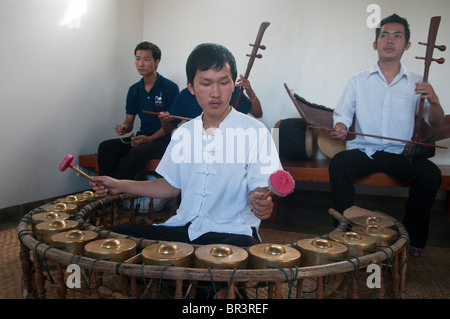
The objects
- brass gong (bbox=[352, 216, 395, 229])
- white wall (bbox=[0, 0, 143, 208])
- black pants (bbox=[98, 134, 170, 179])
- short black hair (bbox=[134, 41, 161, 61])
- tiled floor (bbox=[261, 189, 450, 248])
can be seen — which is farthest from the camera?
short black hair (bbox=[134, 41, 161, 61])

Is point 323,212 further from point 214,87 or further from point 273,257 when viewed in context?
point 273,257

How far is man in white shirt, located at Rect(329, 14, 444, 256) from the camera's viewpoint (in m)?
2.28

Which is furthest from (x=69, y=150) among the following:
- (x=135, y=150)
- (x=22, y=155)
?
(x=135, y=150)

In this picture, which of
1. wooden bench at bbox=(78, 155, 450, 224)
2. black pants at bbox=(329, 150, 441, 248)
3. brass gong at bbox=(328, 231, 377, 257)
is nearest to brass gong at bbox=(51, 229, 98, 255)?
brass gong at bbox=(328, 231, 377, 257)

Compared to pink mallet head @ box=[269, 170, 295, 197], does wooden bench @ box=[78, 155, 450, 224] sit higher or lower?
lower

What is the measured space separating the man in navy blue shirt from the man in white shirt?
1499mm

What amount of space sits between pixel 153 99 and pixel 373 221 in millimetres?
2380

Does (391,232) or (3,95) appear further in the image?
(3,95)

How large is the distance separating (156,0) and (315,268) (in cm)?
393

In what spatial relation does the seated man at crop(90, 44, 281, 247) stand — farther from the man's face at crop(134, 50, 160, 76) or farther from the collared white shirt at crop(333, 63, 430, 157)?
the man's face at crop(134, 50, 160, 76)

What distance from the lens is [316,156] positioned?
3770 millimetres

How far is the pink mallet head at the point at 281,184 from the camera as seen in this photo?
1099mm

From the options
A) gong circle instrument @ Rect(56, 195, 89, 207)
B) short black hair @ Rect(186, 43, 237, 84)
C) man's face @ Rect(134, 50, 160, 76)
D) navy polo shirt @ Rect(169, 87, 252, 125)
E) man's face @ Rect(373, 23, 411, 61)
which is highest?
man's face @ Rect(373, 23, 411, 61)
